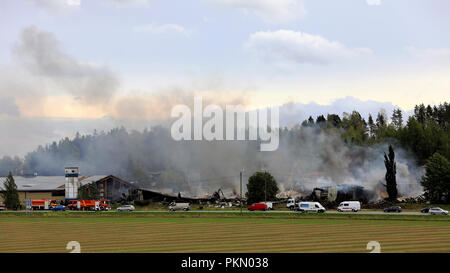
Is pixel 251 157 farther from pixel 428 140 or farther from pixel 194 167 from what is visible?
pixel 428 140

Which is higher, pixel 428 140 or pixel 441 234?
pixel 428 140

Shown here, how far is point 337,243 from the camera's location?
137 feet

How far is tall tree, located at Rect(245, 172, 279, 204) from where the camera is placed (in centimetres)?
12888

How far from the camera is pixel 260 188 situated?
129 meters

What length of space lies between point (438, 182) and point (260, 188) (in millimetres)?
41665

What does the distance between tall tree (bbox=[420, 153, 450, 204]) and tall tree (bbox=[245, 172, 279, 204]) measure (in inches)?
1441

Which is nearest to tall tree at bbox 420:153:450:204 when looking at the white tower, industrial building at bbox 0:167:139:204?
industrial building at bbox 0:167:139:204

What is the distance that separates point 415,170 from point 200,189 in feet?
212

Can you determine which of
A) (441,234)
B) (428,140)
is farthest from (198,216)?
(428,140)

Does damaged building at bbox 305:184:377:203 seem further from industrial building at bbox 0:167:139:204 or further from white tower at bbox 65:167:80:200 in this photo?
white tower at bbox 65:167:80:200

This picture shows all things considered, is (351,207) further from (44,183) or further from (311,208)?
(44,183)

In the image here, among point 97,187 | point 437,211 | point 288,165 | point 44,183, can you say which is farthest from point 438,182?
point 44,183
